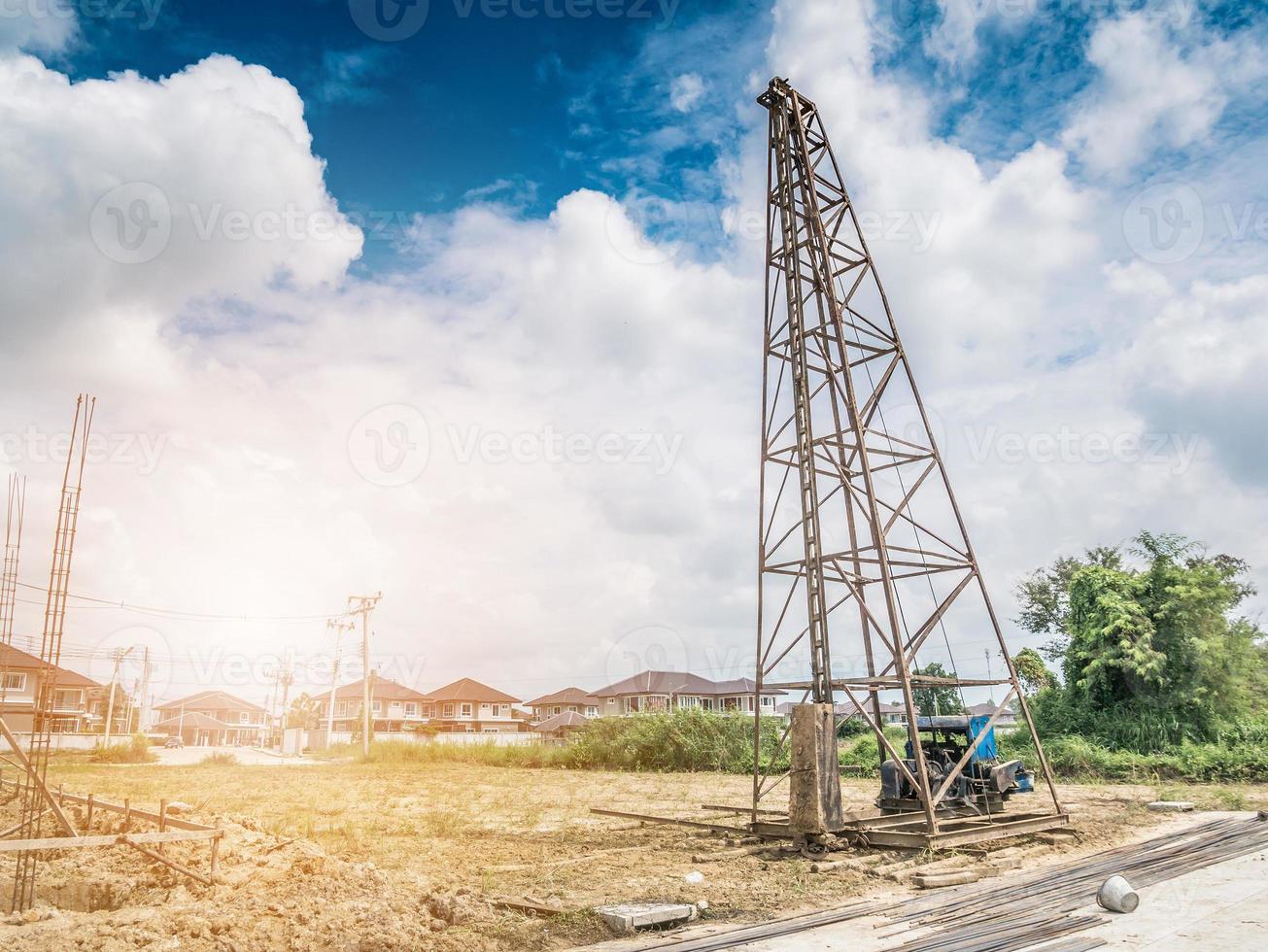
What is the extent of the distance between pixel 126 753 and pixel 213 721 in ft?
147

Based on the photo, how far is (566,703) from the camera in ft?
233

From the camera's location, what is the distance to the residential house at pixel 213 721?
3189 inches

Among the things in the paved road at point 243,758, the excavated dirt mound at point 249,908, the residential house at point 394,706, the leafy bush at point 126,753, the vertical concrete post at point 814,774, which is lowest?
the excavated dirt mound at point 249,908

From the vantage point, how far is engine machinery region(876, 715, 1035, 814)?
13.8 meters

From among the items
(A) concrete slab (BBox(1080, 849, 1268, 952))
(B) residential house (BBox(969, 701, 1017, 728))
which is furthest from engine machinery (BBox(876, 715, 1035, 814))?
(A) concrete slab (BBox(1080, 849, 1268, 952))

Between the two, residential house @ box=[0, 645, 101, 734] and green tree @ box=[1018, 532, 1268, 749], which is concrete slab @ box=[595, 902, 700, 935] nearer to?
green tree @ box=[1018, 532, 1268, 749]

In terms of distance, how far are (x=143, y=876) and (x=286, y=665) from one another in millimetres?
61006

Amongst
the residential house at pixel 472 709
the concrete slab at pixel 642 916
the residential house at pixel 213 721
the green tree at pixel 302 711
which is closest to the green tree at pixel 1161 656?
the concrete slab at pixel 642 916

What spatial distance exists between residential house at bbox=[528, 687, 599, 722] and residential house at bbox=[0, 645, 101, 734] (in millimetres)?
33884

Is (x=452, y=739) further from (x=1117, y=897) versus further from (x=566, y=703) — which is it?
(x=1117, y=897)

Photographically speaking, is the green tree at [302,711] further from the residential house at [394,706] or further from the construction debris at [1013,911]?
the construction debris at [1013,911]

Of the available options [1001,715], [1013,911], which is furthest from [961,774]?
[1013,911]

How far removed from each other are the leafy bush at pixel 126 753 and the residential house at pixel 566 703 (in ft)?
110

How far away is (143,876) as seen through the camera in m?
10.6
